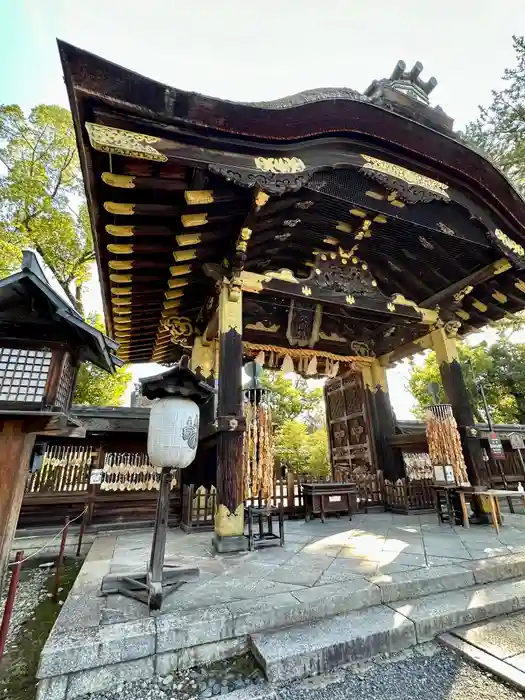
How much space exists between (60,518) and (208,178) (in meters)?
6.82

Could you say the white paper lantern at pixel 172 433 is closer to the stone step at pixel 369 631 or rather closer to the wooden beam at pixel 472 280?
the stone step at pixel 369 631

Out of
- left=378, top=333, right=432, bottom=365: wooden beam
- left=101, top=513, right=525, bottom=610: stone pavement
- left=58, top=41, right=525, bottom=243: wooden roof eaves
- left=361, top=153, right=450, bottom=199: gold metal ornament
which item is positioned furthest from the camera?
left=378, top=333, right=432, bottom=365: wooden beam

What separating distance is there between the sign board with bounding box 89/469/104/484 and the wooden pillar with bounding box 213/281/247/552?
129 inches

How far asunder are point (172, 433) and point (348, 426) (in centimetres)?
741

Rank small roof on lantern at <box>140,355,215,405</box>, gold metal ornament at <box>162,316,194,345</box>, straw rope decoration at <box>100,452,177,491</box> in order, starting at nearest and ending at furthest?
small roof on lantern at <box>140,355,215,405</box> → straw rope decoration at <box>100,452,177,491</box> → gold metal ornament at <box>162,316,194,345</box>

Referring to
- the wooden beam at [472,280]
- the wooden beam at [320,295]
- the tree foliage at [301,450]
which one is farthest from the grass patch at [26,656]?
the tree foliage at [301,450]

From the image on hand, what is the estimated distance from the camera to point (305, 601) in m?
2.71

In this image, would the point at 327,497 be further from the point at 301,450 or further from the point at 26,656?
the point at 301,450

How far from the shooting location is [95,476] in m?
6.55

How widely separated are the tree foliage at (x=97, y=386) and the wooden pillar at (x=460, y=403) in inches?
458

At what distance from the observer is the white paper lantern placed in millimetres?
Result: 3124

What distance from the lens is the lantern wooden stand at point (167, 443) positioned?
301 cm

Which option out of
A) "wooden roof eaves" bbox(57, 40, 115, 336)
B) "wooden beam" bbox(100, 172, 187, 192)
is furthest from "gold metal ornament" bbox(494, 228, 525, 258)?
"wooden roof eaves" bbox(57, 40, 115, 336)

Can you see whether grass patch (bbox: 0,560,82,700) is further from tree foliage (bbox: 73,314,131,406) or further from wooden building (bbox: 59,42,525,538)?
tree foliage (bbox: 73,314,131,406)
